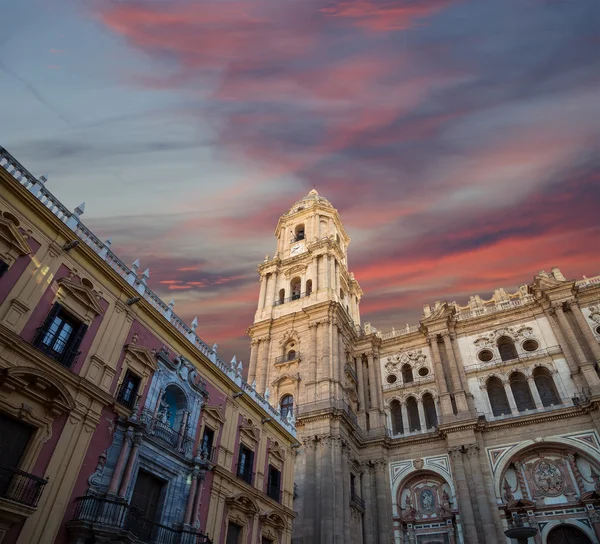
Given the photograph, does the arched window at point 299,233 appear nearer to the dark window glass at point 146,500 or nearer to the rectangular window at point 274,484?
the rectangular window at point 274,484

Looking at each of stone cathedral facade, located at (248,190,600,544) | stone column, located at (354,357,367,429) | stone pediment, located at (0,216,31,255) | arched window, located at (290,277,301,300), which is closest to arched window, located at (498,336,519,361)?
stone cathedral facade, located at (248,190,600,544)

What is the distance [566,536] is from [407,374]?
1573cm

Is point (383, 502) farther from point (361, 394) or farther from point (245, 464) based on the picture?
point (245, 464)

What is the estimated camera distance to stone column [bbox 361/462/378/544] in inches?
1267

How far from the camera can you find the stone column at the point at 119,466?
1506 centimetres

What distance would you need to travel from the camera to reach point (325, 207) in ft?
176

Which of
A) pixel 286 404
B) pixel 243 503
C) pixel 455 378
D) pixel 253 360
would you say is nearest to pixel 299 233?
pixel 253 360

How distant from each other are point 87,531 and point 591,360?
1313 inches

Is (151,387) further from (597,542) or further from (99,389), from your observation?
(597,542)

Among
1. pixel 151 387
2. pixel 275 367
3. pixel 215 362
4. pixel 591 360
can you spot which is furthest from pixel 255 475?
pixel 591 360

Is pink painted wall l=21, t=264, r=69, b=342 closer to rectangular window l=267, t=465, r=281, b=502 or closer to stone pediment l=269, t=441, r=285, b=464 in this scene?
stone pediment l=269, t=441, r=285, b=464

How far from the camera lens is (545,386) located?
34719mm

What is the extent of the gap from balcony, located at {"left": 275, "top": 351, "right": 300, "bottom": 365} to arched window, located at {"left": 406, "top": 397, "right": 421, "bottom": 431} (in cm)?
982

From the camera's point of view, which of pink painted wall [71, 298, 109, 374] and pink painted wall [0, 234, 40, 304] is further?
pink painted wall [71, 298, 109, 374]
